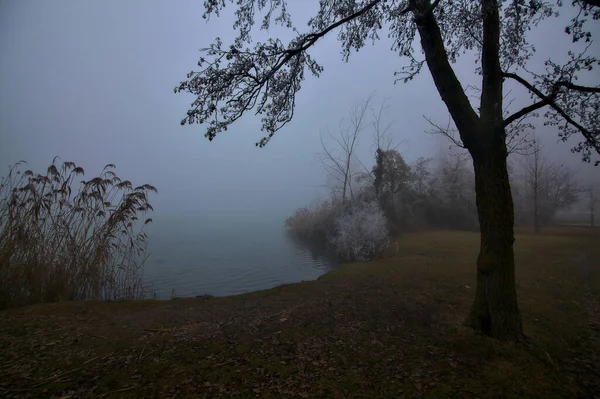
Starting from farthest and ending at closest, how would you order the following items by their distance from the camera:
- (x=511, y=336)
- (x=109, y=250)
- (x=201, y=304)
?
(x=109, y=250)
(x=201, y=304)
(x=511, y=336)

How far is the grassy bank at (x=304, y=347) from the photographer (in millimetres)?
2701

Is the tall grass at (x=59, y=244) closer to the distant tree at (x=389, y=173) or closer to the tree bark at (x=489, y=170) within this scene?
the tree bark at (x=489, y=170)

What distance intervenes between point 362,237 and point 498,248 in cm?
785

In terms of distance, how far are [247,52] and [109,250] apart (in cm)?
463

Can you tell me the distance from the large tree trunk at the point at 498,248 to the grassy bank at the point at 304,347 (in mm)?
253

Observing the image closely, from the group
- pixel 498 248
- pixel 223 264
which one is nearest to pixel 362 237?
pixel 223 264

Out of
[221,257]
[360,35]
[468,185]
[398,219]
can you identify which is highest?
[360,35]

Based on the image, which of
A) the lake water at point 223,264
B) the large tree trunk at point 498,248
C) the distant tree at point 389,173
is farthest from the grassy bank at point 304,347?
the distant tree at point 389,173

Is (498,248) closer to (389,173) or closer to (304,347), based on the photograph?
(304,347)

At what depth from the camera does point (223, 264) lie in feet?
37.5

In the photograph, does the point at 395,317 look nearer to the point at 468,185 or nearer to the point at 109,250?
the point at 109,250

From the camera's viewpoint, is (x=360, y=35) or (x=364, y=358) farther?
(x=360, y=35)

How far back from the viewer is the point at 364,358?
3.17 metres

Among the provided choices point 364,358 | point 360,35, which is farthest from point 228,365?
point 360,35
